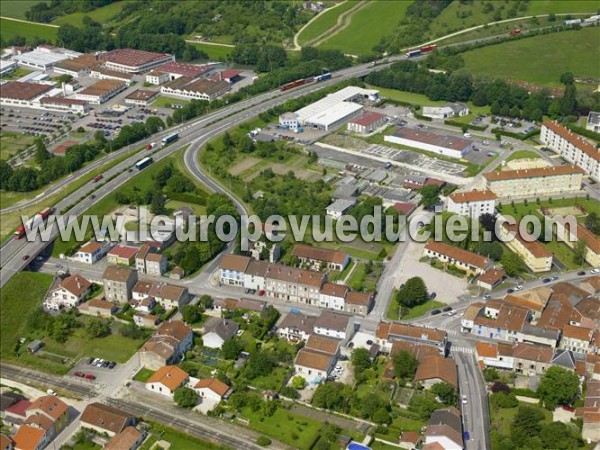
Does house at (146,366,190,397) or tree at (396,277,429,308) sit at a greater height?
tree at (396,277,429,308)

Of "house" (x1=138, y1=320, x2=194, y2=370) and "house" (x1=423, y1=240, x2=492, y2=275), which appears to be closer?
"house" (x1=138, y1=320, x2=194, y2=370)

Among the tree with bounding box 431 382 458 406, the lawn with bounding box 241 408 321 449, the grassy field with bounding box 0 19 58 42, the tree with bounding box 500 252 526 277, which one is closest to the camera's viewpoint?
the lawn with bounding box 241 408 321 449

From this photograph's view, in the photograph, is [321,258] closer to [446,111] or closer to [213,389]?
[213,389]

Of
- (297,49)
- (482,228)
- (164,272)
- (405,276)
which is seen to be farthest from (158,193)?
(297,49)

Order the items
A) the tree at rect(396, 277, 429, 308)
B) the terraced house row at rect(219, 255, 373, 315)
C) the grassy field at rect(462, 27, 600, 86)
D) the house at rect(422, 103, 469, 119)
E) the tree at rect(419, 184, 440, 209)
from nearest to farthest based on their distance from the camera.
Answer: the tree at rect(396, 277, 429, 308), the terraced house row at rect(219, 255, 373, 315), the tree at rect(419, 184, 440, 209), the house at rect(422, 103, 469, 119), the grassy field at rect(462, 27, 600, 86)

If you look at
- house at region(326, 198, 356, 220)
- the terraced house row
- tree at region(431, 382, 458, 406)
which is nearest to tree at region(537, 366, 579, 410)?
tree at region(431, 382, 458, 406)

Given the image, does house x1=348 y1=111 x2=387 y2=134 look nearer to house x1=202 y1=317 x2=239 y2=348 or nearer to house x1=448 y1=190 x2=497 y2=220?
house x1=448 y1=190 x2=497 y2=220
